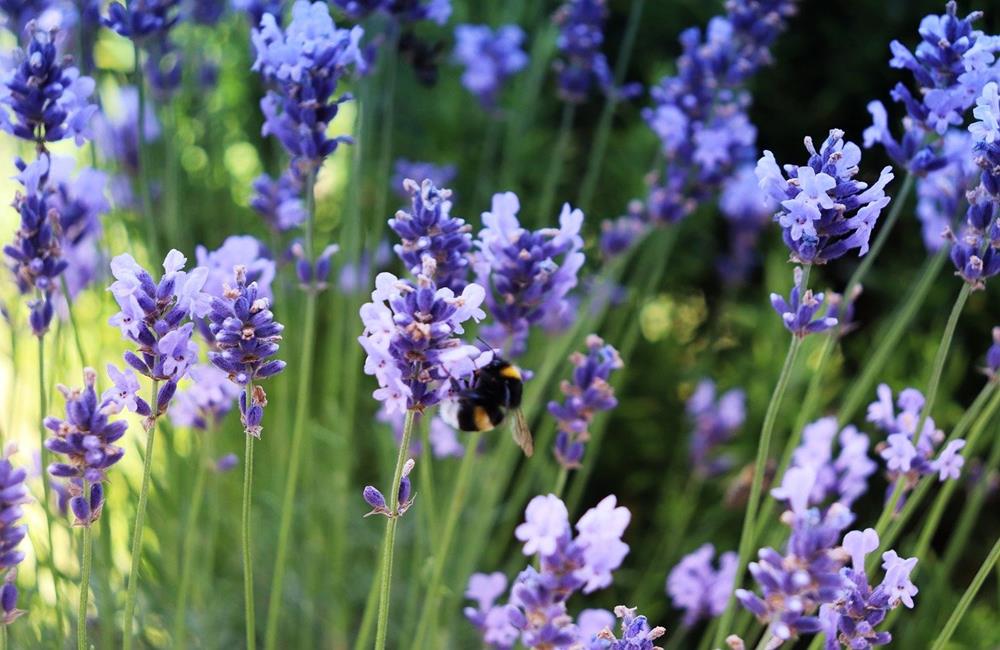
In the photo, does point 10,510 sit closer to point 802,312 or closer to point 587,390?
point 587,390

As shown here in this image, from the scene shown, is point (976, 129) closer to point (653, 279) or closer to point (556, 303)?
point (556, 303)

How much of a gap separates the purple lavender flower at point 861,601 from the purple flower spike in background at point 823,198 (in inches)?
13.1

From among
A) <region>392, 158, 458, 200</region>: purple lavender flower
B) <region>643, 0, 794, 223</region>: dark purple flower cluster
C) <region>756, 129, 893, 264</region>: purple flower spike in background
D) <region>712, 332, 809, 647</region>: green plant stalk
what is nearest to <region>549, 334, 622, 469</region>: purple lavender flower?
<region>712, 332, 809, 647</region>: green plant stalk

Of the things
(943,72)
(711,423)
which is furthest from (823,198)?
(711,423)

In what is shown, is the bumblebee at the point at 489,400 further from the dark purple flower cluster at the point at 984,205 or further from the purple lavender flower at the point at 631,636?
the dark purple flower cluster at the point at 984,205

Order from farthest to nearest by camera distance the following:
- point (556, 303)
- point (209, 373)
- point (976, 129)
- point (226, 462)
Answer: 1. point (226, 462)
2. point (209, 373)
3. point (556, 303)
4. point (976, 129)

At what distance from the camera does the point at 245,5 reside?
7.07 ft

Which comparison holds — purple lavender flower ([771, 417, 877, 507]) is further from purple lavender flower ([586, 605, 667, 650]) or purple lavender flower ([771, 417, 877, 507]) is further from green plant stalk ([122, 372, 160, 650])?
green plant stalk ([122, 372, 160, 650])

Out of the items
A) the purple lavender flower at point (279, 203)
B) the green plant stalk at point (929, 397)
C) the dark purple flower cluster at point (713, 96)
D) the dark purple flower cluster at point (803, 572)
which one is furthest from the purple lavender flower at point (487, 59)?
Answer: the dark purple flower cluster at point (803, 572)

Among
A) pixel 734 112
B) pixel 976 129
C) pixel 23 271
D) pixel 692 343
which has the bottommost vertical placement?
pixel 692 343

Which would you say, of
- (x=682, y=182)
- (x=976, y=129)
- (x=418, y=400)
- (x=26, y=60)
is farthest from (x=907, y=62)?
(x=26, y=60)

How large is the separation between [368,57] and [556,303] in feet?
2.72

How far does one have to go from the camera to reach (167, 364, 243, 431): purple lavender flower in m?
1.77

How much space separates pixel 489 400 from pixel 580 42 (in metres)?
1.12
